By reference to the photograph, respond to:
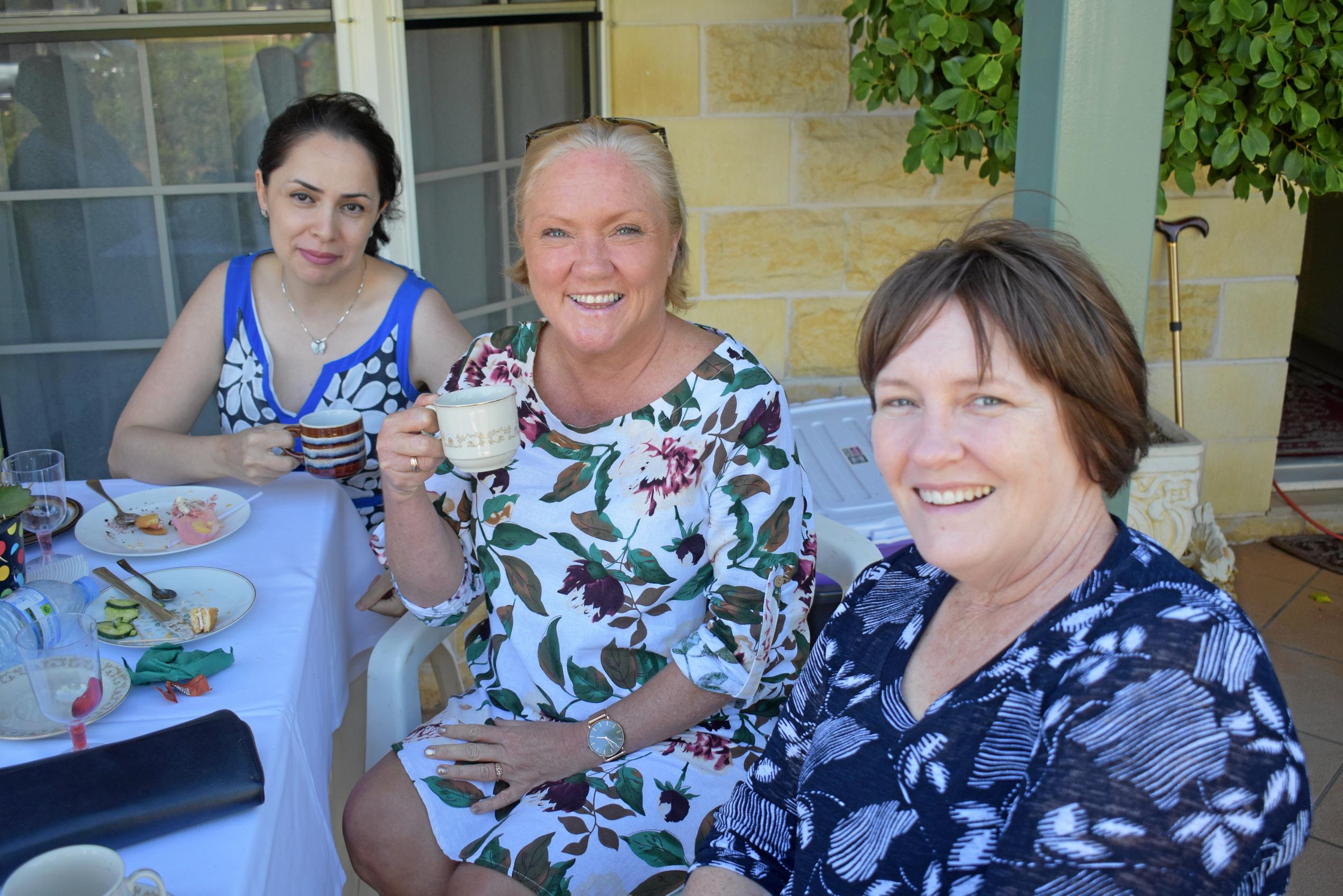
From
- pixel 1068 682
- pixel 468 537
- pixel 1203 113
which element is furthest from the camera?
pixel 1203 113

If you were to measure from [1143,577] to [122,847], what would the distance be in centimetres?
107

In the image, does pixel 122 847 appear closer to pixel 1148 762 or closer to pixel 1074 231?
pixel 1148 762

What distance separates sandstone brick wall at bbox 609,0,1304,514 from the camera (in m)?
3.36

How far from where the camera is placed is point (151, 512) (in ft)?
6.53

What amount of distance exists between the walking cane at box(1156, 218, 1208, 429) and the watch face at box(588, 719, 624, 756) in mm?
2333

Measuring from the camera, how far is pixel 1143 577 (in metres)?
1.07

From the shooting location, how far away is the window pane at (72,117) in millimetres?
3186

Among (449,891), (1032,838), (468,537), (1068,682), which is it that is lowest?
(449,891)

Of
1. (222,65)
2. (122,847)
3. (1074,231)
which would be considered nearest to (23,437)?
(222,65)

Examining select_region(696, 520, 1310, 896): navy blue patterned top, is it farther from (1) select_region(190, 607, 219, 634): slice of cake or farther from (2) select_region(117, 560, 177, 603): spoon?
(2) select_region(117, 560, 177, 603): spoon

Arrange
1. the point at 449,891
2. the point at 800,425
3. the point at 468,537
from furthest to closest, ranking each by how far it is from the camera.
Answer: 1. the point at 800,425
2. the point at 468,537
3. the point at 449,891

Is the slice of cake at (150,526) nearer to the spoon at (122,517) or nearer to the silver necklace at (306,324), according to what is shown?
the spoon at (122,517)

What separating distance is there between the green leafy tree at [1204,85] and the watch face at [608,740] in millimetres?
1511

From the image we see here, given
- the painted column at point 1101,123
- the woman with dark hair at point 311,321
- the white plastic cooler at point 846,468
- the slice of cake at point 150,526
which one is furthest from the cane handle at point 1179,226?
the slice of cake at point 150,526
